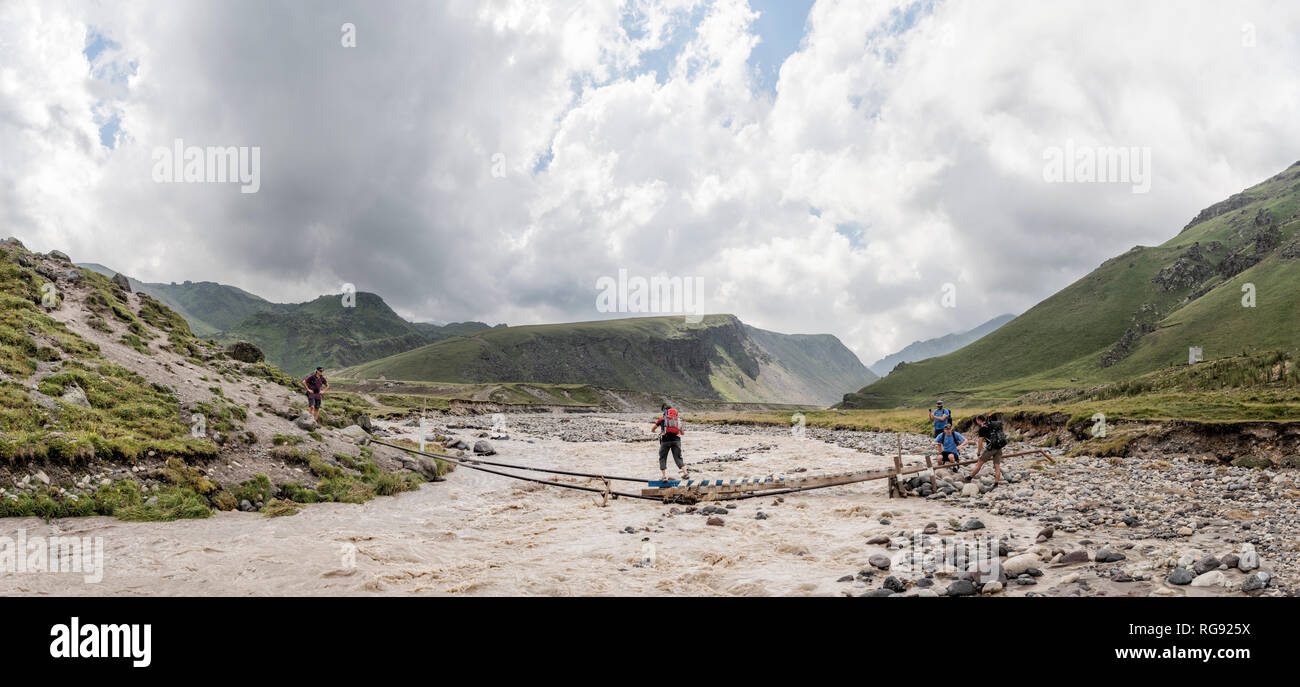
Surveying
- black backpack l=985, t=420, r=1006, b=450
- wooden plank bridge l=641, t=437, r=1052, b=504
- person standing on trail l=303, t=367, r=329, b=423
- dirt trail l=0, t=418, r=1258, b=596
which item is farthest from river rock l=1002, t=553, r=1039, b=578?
person standing on trail l=303, t=367, r=329, b=423

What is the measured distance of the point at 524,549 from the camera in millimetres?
14930

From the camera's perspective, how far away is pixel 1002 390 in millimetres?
166000

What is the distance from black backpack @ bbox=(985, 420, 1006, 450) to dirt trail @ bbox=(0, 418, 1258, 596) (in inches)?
143

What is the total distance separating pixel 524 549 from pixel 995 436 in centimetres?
1788

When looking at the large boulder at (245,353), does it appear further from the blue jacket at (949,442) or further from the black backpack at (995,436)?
the black backpack at (995,436)

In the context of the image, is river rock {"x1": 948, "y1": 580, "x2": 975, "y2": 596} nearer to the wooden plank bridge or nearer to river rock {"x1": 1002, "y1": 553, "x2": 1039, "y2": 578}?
river rock {"x1": 1002, "y1": 553, "x2": 1039, "y2": 578}

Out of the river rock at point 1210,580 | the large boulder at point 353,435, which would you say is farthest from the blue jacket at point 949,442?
the large boulder at point 353,435

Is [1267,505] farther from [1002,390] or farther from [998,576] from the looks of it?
[1002,390]

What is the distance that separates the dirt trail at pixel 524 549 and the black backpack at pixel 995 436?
3.62m

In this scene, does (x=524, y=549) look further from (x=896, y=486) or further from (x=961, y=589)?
(x=896, y=486)

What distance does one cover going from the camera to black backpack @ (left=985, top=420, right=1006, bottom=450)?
2030 centimetres

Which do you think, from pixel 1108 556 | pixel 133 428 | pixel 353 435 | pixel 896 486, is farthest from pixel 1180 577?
pixel 353 435
